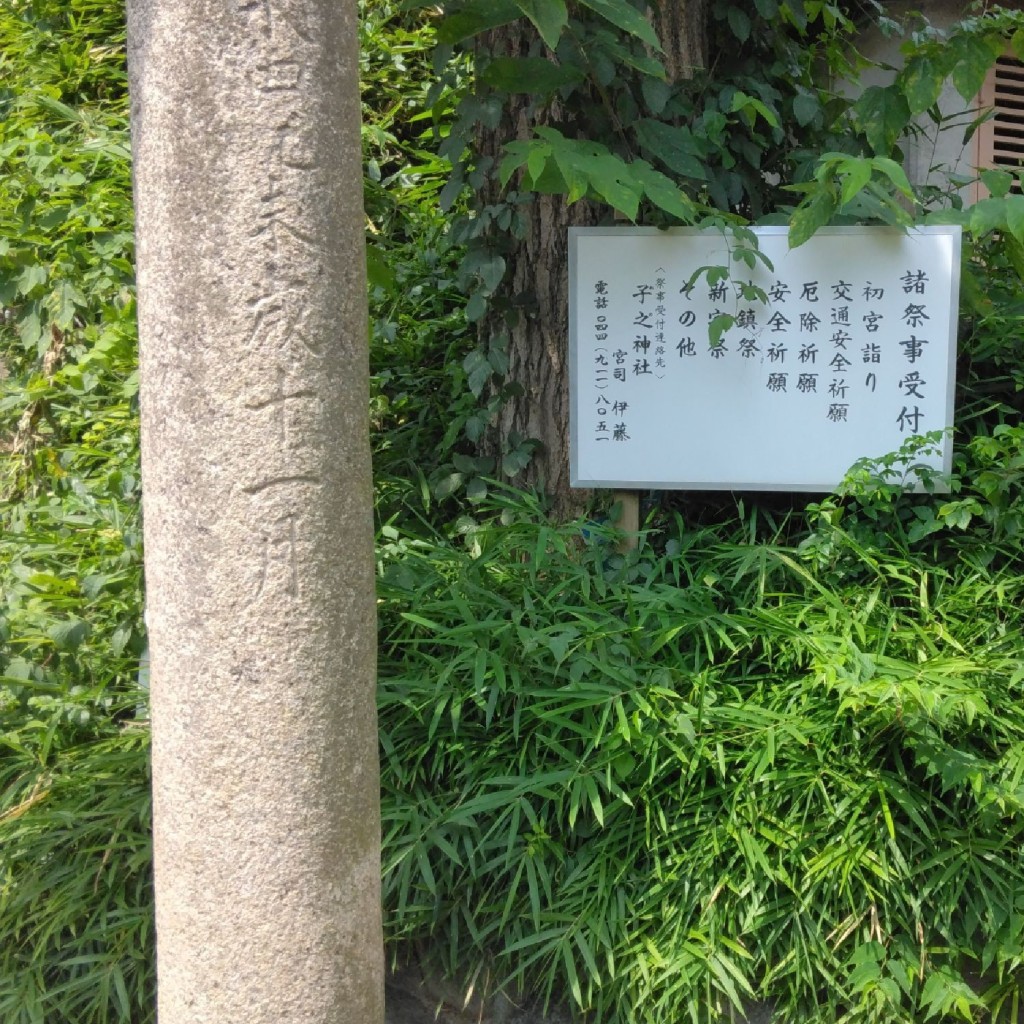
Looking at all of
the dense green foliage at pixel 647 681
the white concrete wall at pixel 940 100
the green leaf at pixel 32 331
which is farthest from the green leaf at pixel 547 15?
the white concrete wall at pixel 940 100

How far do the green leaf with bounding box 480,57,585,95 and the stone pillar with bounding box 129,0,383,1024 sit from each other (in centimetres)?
120

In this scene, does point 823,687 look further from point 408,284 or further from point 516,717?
point 408,284

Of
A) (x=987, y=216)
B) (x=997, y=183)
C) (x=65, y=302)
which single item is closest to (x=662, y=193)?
(x=987, y=216)

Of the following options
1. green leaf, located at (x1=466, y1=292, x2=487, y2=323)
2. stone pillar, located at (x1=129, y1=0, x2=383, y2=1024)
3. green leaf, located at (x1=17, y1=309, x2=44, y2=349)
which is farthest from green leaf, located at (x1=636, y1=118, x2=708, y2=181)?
green leaf, located at (x1=17, y1=309, x2=44, y2=349)

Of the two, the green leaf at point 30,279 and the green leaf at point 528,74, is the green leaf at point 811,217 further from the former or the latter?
the green leaf at point 30,279

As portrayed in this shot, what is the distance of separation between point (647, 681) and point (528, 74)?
5.13ft

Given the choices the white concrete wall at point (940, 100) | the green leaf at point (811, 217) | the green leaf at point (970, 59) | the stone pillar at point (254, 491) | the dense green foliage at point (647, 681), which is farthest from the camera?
the white concrete wall at point (940, 100)

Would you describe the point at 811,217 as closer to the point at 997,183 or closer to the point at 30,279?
the point at 997,183

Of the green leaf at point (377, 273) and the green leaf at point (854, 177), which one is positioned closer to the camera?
the green leaf at point (854, 177)

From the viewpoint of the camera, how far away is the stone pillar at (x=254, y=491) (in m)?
1.52

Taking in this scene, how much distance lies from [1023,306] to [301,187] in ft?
8.48

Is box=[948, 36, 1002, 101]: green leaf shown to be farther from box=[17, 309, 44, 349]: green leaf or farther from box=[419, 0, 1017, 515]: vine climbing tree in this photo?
box=[17, 309, 44, 349]: green leaf

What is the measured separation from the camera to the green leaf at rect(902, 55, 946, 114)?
10.3 ft

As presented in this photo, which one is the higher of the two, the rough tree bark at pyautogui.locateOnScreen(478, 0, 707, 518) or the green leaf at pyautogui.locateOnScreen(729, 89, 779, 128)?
the green leaf at pyautogui.locateOnScreen(729, 89, 779, 128)
